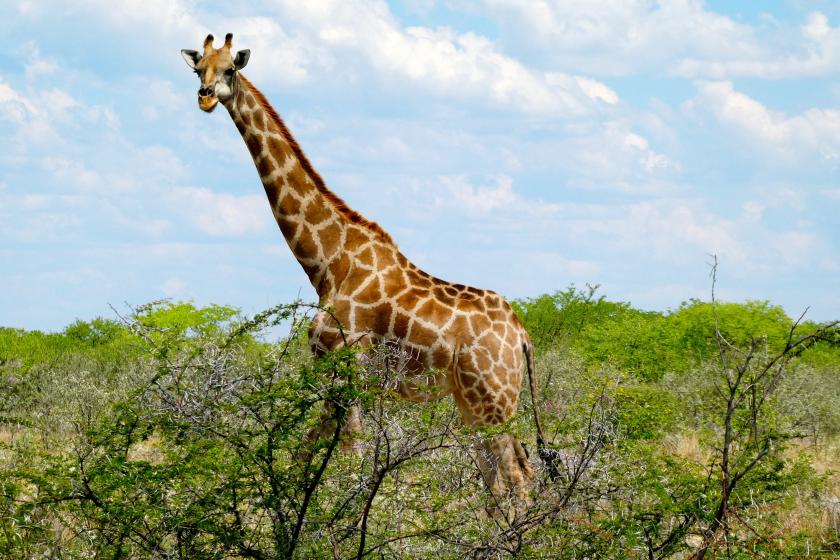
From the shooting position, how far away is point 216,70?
28.3ft

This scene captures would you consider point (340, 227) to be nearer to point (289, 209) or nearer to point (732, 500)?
point (289, 209)

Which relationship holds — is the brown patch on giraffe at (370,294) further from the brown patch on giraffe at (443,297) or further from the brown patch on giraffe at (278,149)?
the brown patch on giraffe at (278,149)

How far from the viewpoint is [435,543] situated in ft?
17.3

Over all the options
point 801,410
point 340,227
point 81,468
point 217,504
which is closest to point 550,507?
point 217,504

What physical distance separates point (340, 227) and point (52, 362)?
9.88 metres

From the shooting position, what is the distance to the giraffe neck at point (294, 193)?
8.66 m

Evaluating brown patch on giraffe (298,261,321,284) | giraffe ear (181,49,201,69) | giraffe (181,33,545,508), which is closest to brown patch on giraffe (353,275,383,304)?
giraffe (181,33,545,508)

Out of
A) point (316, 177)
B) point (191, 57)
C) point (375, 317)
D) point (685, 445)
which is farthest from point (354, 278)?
point (685, 445)

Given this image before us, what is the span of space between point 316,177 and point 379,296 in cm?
133

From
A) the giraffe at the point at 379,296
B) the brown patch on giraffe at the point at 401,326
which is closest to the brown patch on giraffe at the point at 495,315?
the giraffe at the point at 379,296

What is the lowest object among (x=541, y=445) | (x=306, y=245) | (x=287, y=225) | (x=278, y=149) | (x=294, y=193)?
(x=541, y=445)

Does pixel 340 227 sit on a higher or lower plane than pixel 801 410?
higher

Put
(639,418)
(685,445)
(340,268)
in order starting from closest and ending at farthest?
1. (639,418)
2. (340,268)
3. (685,445)

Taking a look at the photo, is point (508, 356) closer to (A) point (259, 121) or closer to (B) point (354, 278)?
(B) point (354, 278)
